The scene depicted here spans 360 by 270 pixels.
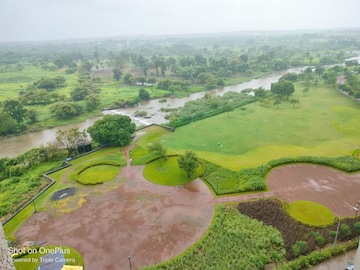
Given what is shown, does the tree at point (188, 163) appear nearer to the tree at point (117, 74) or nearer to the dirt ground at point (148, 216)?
the dirt ground at point (148, 216)

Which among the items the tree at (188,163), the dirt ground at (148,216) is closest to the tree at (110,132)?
the dirt ground at (148,216)

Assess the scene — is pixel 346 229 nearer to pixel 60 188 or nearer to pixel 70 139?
pixel 60 188

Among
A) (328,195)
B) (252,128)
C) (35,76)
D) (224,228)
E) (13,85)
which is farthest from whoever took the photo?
(35,76)

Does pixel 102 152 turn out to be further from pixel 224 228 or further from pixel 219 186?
pixel 224 228

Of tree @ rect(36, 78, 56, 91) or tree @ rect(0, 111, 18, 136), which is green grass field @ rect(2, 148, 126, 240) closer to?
tree @ rect(0, 111, 18, 136)

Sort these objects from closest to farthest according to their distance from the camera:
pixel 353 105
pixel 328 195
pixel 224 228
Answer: pixel 224 228 < pixel 328 195 < pixel 353 105

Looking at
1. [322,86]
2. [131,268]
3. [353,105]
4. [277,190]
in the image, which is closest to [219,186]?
[277,190]

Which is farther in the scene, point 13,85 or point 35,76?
point 35,76
